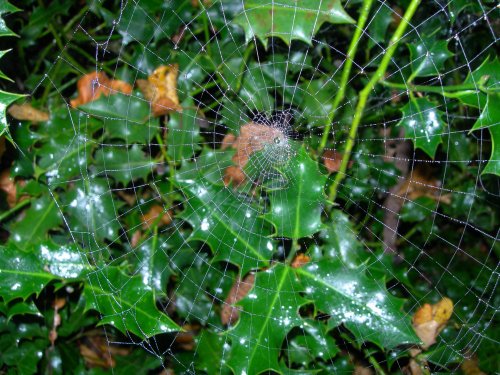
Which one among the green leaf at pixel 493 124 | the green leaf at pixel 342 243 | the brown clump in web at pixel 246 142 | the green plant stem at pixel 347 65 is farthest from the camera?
the brown clump in web at pixel 246 142

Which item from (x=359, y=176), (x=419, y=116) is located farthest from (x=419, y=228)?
(x=419, y=116)

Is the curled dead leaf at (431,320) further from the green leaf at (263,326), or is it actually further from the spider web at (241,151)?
the green leaf at (263,326)

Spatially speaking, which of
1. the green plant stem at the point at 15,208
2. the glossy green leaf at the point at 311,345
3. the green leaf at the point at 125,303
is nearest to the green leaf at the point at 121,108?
the green plant stem at the point at 15,208

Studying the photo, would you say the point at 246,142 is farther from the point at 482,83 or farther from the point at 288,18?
the point at 482,83

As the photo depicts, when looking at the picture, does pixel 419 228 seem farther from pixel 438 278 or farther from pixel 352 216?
pixel 352 216

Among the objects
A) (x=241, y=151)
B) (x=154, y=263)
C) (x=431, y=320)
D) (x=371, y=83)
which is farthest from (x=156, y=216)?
(x=431, y=320)

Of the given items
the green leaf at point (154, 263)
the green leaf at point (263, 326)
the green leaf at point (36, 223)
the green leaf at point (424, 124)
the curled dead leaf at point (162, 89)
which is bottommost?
the green leaf at point (36, 223)
